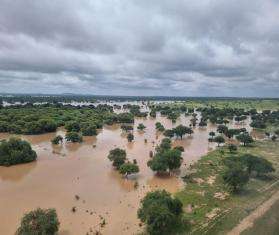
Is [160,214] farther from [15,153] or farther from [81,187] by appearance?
[15,153]

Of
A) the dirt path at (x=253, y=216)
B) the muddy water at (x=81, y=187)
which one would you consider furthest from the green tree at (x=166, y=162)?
the dirt path at (x=253, y=216)

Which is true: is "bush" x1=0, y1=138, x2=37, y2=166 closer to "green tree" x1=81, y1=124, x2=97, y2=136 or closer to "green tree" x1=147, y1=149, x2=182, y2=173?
"green tree" x1=147, y1=149, x2=182, y2=173

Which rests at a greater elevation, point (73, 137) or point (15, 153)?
point (15, 153)

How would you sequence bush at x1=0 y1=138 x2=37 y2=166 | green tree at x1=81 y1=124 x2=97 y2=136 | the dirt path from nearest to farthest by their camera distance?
the dirt path < bush at x1=0 y1=138 x2=37 y2=166 < green tree at x1=81 y1=124 x2=97 y2=136

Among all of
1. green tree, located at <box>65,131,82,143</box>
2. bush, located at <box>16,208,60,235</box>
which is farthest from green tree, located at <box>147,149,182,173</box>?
green tree, located at <box>65,131,82,143</box>

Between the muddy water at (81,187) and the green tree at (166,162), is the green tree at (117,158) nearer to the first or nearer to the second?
the muddy water at (81,187)

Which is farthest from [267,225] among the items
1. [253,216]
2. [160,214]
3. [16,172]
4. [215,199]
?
[16,172]

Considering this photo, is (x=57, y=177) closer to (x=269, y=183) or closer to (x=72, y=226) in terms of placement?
(x=72, y=226)
